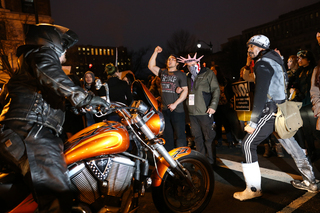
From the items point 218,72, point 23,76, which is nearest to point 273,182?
point 218,72

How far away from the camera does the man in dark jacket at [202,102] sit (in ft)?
14.9

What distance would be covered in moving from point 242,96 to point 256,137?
89.4 inches

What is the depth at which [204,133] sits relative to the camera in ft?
15.2

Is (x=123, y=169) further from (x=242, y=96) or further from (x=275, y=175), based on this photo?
(x=242, y=96)

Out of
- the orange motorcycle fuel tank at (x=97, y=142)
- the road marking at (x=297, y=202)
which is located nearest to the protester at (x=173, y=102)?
the road marking at (x=297, y=202)

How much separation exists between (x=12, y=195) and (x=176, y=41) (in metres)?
35.5

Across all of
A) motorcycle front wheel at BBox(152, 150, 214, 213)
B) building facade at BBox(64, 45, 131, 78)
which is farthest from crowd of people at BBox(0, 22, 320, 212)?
building facade at BBox(64, 45, 131, 78)

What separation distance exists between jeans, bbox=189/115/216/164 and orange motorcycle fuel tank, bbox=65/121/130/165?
2584mm

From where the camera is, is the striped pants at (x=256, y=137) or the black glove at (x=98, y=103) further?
the striped pants at (x=256, y=137)

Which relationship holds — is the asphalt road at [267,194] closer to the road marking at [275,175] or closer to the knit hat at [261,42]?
the road marking at [275,175]

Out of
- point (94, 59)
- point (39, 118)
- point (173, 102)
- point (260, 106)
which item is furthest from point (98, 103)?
point (94, 59)

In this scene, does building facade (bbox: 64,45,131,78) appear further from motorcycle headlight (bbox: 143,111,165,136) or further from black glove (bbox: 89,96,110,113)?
black glove (bbox: 89,96,110,113)

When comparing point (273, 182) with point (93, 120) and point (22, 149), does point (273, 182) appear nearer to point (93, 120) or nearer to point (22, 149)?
point (22, 149)

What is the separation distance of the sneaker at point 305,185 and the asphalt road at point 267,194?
6 centimetres
